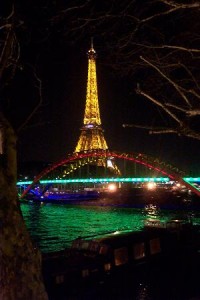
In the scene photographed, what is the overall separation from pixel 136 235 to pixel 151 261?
1.29 m

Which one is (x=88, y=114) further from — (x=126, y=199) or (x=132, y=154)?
(x=132, y=154)

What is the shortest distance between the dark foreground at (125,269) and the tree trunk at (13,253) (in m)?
6.70

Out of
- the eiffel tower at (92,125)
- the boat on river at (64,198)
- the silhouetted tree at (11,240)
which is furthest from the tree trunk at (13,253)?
the eiffel tower at (92,125)

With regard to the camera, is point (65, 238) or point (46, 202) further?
point (46, 202)

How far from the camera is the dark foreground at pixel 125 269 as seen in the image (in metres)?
14.4

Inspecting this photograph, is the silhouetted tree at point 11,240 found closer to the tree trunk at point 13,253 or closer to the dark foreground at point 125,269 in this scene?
the tree trunk at point 13,253

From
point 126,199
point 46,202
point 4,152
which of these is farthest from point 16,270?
point 46,202

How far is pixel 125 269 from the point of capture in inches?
670

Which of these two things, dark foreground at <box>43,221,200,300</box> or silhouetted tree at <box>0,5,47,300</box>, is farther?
dark foreground at <box>43,221,200,300</box>

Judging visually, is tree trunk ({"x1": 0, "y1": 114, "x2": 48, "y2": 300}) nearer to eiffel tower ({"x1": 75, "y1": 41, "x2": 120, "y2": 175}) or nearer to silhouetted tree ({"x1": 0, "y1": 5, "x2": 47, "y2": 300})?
silhouetted tree ({"x1": 0, "y1": 5, "x2": 47, "y2": 300})

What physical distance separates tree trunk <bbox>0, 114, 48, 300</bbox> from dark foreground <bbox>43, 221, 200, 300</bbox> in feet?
22.0

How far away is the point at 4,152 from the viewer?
24.1ft

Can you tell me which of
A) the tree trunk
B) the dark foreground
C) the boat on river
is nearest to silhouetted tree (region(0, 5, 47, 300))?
the tree trunk

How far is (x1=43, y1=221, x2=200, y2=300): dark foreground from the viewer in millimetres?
14352
